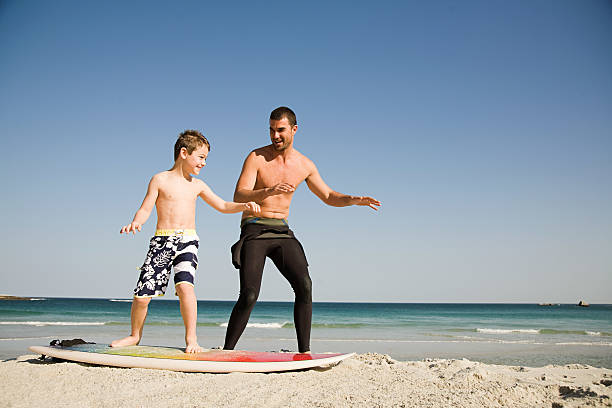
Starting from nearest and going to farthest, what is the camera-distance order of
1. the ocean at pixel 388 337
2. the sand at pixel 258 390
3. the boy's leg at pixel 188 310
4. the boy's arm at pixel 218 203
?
the sand at pixel 258 390
the boy's leg at pixel 188 310
the boy's arm at pixel 218 203
the ocean at pixel 388 337

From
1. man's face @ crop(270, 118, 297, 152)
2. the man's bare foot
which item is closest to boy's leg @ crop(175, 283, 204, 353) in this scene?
the man's bare foot

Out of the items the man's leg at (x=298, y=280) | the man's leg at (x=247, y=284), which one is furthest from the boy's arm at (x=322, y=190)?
the man's leg at (x=247, y=284)

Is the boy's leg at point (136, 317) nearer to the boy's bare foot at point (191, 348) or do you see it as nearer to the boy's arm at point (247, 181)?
the boy's bare foot at point (191, 348)

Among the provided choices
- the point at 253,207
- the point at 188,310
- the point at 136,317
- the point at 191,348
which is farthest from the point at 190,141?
the point at 191,348

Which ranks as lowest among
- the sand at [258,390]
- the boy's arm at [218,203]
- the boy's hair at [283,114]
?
the sand at [258,390]

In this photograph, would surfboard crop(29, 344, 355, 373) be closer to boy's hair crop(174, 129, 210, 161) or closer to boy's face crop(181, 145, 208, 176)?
boy's face crop(181, 145, 208, 176)

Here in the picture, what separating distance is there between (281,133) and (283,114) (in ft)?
0.59

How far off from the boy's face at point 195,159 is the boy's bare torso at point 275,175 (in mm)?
511

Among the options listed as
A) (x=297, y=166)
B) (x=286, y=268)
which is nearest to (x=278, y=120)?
(x=297, y=166)

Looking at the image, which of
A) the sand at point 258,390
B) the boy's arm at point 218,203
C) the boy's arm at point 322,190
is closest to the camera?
the sand at point 258,390

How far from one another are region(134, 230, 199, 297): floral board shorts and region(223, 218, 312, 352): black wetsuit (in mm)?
393

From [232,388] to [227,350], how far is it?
3.37 feet

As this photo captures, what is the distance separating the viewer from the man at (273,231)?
14.0 ft

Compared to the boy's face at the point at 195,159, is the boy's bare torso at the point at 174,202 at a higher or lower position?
lower
